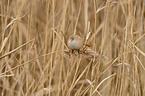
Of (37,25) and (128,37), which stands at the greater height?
(37,25)

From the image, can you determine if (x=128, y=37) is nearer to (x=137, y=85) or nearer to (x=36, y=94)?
(x=137, y=85)

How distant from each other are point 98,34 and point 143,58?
34 cm

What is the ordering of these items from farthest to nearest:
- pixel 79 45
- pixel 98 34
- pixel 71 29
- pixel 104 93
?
pixel 98 34 < pixel 71 29 < pixel 104 93 < pixel 79 45

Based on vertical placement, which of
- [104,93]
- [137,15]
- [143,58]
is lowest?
[104,93]

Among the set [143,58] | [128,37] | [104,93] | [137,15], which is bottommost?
[104,93]

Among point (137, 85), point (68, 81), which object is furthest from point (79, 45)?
point (137, 85)

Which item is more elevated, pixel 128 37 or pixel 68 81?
pixel 128 37

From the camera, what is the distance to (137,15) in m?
1.03

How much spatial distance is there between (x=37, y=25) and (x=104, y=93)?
0.61m

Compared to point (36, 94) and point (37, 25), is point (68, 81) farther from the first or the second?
point (37, 25)

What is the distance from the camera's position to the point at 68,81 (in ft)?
2.80

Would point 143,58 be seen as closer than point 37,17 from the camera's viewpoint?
Yes

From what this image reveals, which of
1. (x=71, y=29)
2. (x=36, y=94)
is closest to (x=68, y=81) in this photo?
(x=36, y=94)

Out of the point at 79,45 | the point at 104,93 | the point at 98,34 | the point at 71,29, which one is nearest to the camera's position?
the point at 79,45
